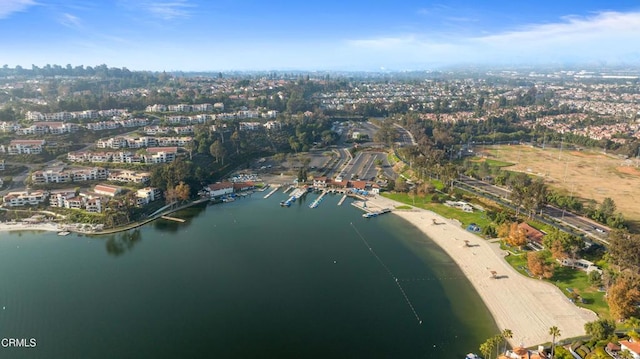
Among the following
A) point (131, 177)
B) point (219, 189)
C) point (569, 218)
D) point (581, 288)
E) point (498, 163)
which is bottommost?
point (581, 288)

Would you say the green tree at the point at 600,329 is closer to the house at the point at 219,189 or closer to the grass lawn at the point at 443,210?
the grass lawn at the point at 443,210

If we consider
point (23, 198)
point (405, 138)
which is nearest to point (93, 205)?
point (23, 198)

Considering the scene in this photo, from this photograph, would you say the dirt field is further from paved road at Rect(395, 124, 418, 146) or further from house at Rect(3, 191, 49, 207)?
house at Rect(3, 191, 49, 207)

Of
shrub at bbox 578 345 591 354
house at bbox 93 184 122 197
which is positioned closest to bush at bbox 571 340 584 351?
shrub at bbox 578 345 591 354

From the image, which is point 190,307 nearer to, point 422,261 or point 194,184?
point 422,261

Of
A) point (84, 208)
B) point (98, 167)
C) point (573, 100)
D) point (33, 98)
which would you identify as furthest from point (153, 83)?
point (573, 100)

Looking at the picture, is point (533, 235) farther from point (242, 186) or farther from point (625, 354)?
point (242, 186)

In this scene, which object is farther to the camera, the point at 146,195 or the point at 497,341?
the point at 146,195

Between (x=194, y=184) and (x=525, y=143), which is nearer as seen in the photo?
(x=194, y=184)
